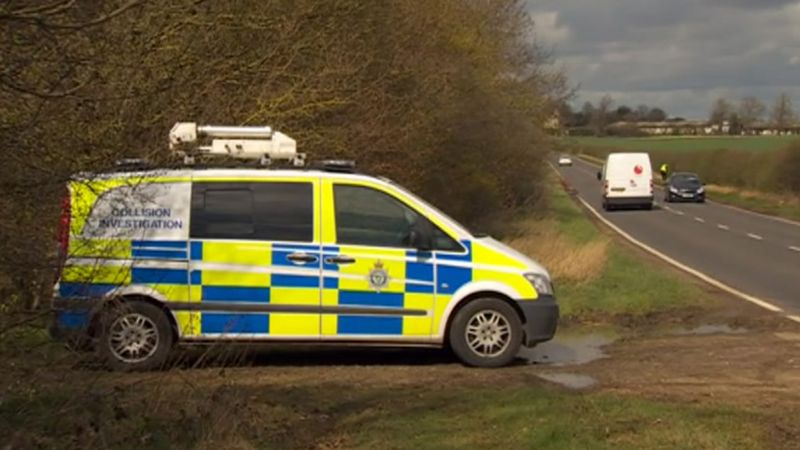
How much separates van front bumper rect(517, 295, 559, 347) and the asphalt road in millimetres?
5886

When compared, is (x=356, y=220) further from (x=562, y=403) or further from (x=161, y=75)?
(x=562, y=403)

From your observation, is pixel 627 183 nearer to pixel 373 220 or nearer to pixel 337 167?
pixel 337 167

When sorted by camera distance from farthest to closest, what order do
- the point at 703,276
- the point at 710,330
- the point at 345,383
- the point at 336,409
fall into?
the point at 703,276
the point at 710,330
the point at 345,383
the point at 336,409

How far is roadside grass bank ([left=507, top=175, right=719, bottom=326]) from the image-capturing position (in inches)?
549

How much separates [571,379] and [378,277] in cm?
187

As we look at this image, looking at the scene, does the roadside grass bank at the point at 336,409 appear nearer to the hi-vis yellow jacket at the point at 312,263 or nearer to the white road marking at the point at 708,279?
the hi-vis yellow jacket at the point at 312,263

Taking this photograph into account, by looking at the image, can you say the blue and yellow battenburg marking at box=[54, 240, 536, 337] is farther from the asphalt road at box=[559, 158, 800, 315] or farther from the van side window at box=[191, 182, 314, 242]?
the asphalt road at box=[559, 158, 800, 315]

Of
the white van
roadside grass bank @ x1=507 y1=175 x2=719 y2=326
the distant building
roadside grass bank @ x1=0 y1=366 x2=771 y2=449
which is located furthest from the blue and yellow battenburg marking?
the distant building

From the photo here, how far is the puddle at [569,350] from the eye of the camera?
33.6ft

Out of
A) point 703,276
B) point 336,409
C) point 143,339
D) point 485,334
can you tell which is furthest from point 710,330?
point 703,276

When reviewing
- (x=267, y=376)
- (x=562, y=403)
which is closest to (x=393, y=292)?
(x=267, y=376)

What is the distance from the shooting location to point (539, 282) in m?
9.85

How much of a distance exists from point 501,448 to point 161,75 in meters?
4.62

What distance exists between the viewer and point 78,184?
5.59 metres
